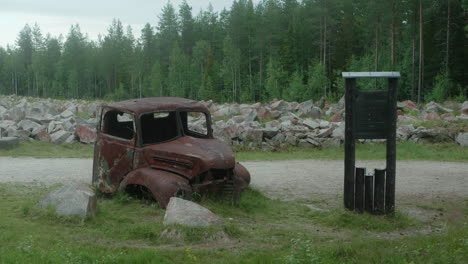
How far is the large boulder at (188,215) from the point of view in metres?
7.11

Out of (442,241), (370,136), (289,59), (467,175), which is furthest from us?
(289,59)

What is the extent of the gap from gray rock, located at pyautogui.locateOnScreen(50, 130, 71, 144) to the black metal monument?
13.7 m

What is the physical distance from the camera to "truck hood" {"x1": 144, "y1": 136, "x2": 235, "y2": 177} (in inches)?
342

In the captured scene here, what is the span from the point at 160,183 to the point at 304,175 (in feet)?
17.3

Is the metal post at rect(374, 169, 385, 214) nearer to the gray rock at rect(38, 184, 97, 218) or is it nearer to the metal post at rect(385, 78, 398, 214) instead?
the metal post at rect(385, 78, 398, 214)

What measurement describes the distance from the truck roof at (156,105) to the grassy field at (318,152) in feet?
20.3

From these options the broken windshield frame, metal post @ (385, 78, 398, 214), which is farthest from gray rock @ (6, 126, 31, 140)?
metal post @ (385, 78, 398, 214)

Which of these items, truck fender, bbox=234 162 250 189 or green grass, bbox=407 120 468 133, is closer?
truck fender, bbox=234 162 250 189

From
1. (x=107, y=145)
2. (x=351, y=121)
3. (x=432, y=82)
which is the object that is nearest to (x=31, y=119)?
(x=107, y=145)

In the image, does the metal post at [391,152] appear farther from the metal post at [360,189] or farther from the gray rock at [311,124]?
the gray rock at [311,124]

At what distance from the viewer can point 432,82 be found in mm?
50562

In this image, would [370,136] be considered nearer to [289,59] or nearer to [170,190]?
[170,190]

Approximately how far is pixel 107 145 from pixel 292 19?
209ft

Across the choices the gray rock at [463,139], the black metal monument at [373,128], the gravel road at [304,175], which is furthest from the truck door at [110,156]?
the gray rock at [463,139]
